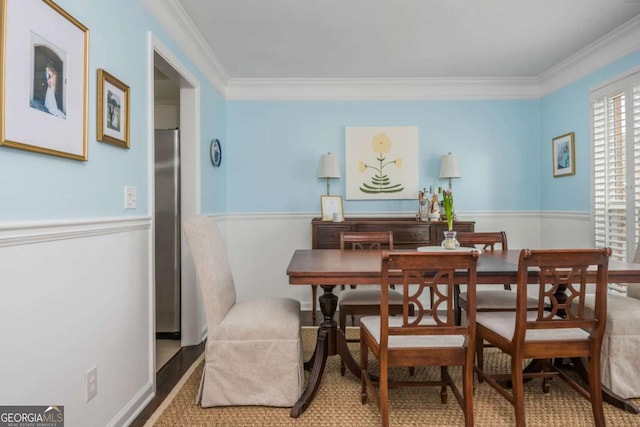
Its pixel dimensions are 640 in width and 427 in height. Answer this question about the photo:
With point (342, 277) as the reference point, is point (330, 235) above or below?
above

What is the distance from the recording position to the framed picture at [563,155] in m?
3.62

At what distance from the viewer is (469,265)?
65.5 inches

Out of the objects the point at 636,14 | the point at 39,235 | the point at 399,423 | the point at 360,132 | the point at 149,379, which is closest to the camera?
the point at 39,235

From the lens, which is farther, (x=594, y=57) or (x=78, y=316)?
(x=594, y=57)

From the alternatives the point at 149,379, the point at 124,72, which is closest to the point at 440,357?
the point at 149,379

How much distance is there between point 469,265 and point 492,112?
306cm

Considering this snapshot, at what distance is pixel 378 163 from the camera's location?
4082 mm

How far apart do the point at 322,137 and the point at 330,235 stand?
3.72ft

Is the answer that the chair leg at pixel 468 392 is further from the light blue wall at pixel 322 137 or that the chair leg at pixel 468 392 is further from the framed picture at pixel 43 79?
the light blue wall at pixel 322 137

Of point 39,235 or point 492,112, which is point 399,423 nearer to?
point 39,235

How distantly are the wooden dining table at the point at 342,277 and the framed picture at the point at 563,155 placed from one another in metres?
1.73

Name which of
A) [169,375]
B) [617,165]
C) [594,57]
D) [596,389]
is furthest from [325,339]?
[594,57]

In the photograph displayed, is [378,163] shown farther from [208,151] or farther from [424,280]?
[424,280]

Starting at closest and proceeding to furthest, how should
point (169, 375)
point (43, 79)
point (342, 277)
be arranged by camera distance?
1. point (43, 79)
2. point (342, 277)
3. point (169, 375)
